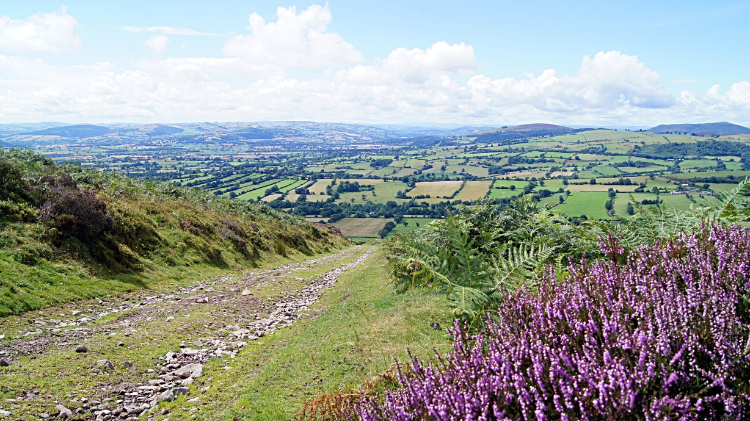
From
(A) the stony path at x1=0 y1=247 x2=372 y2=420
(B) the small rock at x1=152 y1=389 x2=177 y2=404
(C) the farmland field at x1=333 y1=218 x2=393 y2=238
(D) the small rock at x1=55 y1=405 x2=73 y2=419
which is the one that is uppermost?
(D) the small rock at x1=55 y1=405 x2=73 y2=419

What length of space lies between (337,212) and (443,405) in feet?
366

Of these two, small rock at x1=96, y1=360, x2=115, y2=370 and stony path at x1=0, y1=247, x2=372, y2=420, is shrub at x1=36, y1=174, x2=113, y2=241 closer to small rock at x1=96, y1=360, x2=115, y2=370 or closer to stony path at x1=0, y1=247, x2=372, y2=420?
stony path at x1=0, y1=247, x2=372, y2=420

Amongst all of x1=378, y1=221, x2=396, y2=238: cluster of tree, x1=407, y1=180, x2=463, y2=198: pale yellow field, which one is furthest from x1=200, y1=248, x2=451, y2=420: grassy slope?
x1=407, y1=180, x2=463, y2=198: pale yellow field

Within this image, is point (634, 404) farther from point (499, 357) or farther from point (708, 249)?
point (708, 249)

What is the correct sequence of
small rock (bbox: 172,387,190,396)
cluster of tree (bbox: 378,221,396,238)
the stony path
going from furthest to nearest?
cluster of tree (bbox: 378,221,396,238) < small rock (bbox: 172,387,190,396) < the stony path

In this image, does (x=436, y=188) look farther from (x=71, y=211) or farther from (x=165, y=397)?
(x=165, y=397)

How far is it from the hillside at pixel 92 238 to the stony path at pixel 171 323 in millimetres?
1671

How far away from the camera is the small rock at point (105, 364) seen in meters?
9.06

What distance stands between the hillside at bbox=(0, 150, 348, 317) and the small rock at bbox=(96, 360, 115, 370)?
5116 millimetres

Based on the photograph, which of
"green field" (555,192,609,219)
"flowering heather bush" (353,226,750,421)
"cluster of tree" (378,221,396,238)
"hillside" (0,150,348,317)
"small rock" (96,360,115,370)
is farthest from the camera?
"cluster of tree" (378,221,396,238)

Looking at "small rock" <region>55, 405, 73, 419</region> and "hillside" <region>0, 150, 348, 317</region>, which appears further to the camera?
"hillside" <region>0, 150, 348, 317</region>

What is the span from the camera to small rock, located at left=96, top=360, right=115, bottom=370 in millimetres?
9057

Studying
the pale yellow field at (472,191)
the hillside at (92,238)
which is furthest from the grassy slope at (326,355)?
the pale yellow field at (472,191)

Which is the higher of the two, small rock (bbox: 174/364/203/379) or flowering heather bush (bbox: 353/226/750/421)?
flowering heather bush (bbox: 353/226/750/421)
